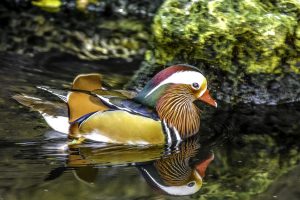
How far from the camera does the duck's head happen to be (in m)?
7.60

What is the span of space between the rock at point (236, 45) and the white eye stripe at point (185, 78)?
1069mm

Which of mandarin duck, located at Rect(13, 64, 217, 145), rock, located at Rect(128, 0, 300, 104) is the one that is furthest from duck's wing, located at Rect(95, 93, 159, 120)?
rock, located at Rect(128, 0, 300, 104)

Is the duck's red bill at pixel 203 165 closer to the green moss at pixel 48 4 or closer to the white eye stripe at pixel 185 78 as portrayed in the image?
the white eye stripe at pixel 185 78

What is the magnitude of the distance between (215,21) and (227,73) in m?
0.71

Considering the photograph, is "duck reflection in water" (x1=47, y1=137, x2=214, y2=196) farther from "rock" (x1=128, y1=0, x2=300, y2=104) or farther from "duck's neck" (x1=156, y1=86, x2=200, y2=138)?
"rock" (x1=128, y1=0, x2=300, y2=104)

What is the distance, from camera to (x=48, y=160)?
708 cm

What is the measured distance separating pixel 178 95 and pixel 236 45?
1.35 metres

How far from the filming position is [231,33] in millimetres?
8656

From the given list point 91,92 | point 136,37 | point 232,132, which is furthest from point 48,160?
point 136,37

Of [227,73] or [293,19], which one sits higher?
[293,19]

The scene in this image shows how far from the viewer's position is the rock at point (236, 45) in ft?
28.4

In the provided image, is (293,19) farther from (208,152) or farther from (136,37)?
(136,37)

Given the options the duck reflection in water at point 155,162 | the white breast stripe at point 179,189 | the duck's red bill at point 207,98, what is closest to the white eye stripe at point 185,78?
the duck's red bill at point 207,98

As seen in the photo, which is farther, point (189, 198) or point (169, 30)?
point (169, 30)
